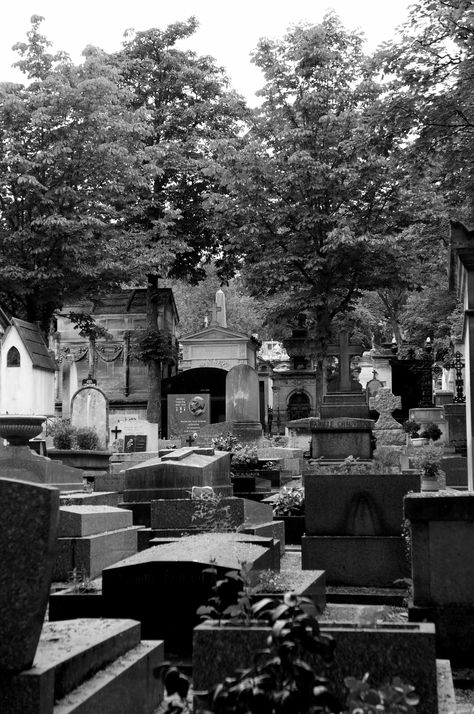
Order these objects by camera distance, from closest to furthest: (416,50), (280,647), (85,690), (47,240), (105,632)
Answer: (280,647) → (85,690) → (105,632) → (416,50) → (47,240)

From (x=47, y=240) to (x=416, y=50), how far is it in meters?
14.1

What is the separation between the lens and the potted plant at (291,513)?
33.4 ft

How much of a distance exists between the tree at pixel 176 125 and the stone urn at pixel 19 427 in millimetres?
19191

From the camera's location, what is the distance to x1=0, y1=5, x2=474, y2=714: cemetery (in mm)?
3305

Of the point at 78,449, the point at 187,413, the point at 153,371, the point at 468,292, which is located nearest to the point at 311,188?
the point at 187,413

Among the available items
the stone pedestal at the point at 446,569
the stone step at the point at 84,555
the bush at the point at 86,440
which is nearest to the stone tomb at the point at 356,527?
the stone step at the point at 84,555

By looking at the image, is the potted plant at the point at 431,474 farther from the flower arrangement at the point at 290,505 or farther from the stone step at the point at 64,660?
the stone step at the point at 64,660

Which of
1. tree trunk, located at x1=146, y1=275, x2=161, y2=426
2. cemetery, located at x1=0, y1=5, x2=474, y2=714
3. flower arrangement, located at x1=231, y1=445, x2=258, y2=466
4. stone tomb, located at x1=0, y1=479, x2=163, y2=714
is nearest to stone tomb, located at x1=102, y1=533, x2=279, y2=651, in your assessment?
cemetery, located at x1=0, y1=5, x2=474, y2=714

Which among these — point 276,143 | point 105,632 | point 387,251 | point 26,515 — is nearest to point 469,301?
point 105,632

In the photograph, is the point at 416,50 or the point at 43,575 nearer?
the point at 43,575

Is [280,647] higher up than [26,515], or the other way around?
[26,515]

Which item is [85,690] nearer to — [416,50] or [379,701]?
[379,701]

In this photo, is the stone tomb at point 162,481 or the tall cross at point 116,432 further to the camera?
the tall cross at point 116,432

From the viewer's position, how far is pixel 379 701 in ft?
8.22
